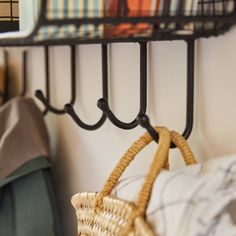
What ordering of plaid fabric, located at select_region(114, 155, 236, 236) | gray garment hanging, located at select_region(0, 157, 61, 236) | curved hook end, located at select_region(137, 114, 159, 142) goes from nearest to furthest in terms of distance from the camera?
plaid fabric, located at select_region(114, 155, 236, 236)
curved hook end, located at select_region(137, 114, 159, 142)
gray garment hanging, located at select_region(0, 157, 61, 236)

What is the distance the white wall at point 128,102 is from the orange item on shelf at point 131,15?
0.09m

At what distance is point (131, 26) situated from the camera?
0.46 meters

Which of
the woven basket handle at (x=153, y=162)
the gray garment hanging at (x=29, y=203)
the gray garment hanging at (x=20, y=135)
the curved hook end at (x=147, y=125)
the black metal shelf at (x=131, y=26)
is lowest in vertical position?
the gray garment hanging at (x=29, y=203)

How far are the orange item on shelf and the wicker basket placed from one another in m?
0.10

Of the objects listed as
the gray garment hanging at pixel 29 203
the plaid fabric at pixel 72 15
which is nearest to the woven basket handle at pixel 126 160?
the plaid fabric at pixel 72 15

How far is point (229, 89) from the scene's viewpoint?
21.1 inches

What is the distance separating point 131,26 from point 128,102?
0.25 meters

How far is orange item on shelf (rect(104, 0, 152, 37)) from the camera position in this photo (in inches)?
18.4

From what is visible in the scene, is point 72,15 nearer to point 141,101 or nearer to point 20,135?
Result: point 141,101

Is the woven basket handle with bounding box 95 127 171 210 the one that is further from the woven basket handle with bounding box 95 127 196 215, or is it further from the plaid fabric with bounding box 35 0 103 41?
the plaid fabric with bounding box 35 0 103 41

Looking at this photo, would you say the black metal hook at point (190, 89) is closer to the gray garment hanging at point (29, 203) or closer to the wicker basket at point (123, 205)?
the wicker basket at point (123, 205)

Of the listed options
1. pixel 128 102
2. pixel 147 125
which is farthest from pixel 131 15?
pixel 128 102

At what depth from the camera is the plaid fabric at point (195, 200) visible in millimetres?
419

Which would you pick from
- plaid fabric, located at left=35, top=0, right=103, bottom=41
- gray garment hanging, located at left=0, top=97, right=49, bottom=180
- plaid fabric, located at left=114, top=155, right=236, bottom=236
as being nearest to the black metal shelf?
plaid fabric, located at left=35, top=0, right=103, bottom=41
